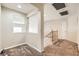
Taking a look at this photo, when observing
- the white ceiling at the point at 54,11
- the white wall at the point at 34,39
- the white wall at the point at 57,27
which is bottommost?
the white wall at the point at 34,39

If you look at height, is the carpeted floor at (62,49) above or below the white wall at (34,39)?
below

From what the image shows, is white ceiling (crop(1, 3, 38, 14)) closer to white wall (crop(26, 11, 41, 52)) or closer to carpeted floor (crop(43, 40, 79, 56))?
white wall (crop(26, 11, 41, 52))

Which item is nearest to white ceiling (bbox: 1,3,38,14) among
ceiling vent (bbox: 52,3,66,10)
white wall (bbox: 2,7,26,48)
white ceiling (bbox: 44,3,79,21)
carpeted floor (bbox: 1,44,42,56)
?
white wall (bbox: 2,7,26,48)

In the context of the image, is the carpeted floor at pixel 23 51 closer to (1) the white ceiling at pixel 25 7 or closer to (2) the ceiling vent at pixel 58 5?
(1) the white ceiling at pixel 25 7

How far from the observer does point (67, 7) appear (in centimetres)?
150

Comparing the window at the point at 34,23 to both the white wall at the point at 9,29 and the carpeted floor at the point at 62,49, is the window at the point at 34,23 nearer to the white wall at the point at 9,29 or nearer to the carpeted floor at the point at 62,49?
the white wall at the point at 9,29

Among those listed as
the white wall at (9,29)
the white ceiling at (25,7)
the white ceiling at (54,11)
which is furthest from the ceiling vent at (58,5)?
the white wall at (9,29)

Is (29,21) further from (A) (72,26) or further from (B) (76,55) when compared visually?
(B) (76,55)

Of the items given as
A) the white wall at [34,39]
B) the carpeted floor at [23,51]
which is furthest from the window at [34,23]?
the carpeted floor at [23,51]

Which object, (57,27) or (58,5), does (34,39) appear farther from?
(58,5)

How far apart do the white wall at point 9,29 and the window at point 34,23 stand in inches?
4.2

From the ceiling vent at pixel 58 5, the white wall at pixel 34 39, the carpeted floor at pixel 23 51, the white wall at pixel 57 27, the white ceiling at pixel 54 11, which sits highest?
the ceiling vent at pixel 58 5

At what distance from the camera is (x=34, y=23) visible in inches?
60.7

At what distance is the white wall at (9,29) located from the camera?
1.48 metres
